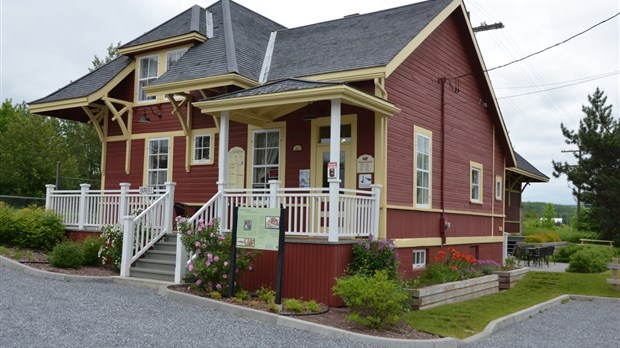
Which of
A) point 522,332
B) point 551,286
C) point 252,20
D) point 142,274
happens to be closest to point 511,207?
point 551,286

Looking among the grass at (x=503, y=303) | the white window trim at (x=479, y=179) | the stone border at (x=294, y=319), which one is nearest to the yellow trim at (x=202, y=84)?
the stone border at (x=294, y=319)

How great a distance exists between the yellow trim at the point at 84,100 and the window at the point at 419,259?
372 inches

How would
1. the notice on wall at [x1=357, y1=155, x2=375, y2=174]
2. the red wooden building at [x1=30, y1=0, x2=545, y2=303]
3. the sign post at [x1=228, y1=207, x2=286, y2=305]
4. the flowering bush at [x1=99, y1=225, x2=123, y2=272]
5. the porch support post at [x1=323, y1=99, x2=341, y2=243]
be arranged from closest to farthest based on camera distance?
the sign post at [x1=228, y1=207, x2=286, y2=305] → the porch support post at [x1=323, y1=99, x2=341, y2=243] → the red wooden building at [x1=30, y1=0, x2=545, y2=303] → the notice on wall at [x1=357, y1=155, x2=375, y2=174] → the flowering bush at [x1=99, y1=225, x2=123, y2=272]

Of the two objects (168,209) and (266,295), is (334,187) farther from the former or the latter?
(168,209)

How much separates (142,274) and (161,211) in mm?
1584

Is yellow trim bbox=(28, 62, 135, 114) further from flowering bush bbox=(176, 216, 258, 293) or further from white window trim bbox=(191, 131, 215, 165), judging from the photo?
flowering bush bbox=(176, 216, 258, 293)

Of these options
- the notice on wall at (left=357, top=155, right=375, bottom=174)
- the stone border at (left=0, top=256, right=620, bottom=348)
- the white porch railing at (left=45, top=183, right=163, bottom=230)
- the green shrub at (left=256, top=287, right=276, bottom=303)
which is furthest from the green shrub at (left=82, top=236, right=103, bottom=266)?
the notice on wall at (left=357, top=155, right=375, bottom=174)

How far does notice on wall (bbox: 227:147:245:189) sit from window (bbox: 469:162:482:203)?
707cm

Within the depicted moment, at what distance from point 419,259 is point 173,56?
8747 mm

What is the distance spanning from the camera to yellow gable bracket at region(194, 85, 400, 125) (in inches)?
415

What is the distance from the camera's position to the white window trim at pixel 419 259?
13.9 meters

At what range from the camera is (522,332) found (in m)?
10.5

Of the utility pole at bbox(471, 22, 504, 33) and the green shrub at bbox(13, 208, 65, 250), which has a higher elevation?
the utility pole at bbox(471, 22, 504, 33)

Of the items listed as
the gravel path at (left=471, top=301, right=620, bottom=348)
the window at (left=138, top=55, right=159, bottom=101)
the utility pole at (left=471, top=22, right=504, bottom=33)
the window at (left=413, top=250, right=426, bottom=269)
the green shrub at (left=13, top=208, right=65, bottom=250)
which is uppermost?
the utility pole at (left=471, top=22, right=504, bottom=33)
